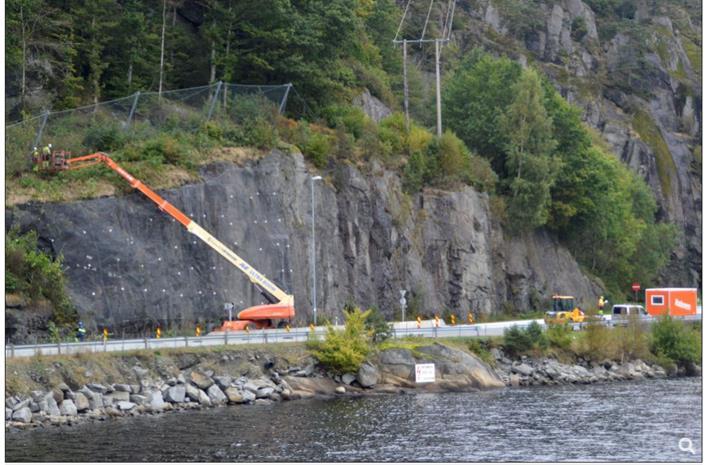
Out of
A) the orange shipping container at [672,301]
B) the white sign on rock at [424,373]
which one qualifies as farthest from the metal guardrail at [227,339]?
the orange shipping container at [672,301]

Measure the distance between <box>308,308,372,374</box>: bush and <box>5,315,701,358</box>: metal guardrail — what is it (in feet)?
4.59

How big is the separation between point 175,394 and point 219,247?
1288 cm

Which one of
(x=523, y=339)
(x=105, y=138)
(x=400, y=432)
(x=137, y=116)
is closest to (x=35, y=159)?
(x=105, y=138)

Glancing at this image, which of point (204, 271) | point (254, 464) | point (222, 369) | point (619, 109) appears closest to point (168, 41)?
point (204, 271)

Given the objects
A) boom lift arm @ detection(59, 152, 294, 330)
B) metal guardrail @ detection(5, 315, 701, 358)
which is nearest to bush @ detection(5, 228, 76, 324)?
metal guardrail @ detection(5, 315, 701, 358)

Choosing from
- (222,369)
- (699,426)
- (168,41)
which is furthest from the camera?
(168,41)

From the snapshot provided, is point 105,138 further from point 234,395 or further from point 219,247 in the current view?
point 234,395

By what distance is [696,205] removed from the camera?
11606cm

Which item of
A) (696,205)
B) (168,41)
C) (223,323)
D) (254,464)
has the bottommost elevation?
(254,464)

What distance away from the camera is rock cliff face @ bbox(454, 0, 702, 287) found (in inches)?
4496

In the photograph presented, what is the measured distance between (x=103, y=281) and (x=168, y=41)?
76.2 feet

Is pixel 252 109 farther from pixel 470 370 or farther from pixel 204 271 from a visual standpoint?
pixel 470 370

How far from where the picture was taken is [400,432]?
44.4 m

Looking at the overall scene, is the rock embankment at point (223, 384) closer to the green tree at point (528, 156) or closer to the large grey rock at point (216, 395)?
the large grey rock at point (216, 395)
